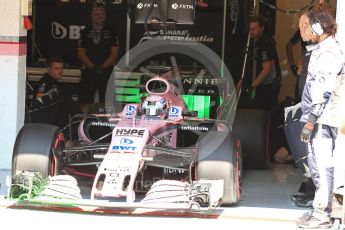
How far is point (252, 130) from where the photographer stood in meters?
10.4

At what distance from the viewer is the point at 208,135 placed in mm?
8469

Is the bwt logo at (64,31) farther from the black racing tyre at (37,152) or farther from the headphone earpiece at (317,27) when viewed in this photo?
the headphone earpiece at (317,27)

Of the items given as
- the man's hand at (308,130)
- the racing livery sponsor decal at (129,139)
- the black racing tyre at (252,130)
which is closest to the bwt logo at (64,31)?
the black racing tyre at (252,130)

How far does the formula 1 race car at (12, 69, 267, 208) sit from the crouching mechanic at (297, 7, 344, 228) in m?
0.80

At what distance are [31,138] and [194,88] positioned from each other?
362 cm

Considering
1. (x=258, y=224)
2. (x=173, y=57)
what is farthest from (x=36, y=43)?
(x=258, y=224)

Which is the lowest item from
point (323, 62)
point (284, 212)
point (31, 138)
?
point (284, 212)

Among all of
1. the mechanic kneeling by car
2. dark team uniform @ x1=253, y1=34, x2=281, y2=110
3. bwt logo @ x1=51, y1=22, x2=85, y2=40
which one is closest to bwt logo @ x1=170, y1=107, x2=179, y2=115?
the mechanic kneeling by car

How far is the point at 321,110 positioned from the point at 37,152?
8.53 ft

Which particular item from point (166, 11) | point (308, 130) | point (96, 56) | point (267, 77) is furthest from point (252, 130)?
point (96, 56)

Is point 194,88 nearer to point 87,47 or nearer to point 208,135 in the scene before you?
point 87,47

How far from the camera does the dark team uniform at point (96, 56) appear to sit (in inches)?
527

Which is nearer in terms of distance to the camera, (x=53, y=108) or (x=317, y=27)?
(x=317, y=27)

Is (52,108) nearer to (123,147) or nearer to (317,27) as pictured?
(123,147)
